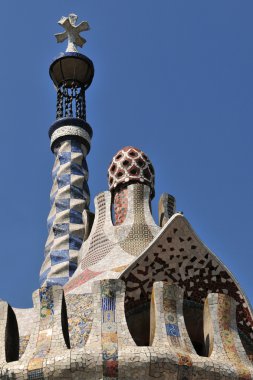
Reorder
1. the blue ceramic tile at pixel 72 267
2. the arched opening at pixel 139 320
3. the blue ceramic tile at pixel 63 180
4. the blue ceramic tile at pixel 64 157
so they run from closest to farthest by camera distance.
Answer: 1. the arched opening at pixel 139 320
2. the blue ceramic tile at pixel 72 267
3. the blue ceramic tile at pixel 63 180
4. the blue ceramic tile at pixel 64 157

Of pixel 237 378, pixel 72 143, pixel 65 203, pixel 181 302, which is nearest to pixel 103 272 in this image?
pixel 181 302

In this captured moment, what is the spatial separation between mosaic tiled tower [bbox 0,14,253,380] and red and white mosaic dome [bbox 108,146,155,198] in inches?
0.6

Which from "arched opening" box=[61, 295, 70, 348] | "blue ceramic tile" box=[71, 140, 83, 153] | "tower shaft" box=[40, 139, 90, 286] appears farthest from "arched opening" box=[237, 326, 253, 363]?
"blue ceramic tile" box=[71, 140, 83, 153]

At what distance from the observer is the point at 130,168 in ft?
40.7

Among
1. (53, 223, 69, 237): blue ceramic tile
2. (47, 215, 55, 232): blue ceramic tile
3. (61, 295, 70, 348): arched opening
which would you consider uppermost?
(47, 215, 55, 232): blue ceramic tile

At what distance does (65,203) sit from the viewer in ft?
48.8

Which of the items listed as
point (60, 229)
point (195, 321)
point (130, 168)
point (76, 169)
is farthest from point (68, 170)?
point (195, 321)

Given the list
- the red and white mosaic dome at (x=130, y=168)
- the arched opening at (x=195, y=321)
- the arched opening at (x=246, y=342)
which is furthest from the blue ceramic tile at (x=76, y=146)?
the arched opening at (x=246, y=342)

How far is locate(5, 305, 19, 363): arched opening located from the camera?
9547 mm

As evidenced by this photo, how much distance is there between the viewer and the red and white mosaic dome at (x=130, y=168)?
12.4m

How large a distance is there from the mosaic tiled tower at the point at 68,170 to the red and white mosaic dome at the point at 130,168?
1208mm

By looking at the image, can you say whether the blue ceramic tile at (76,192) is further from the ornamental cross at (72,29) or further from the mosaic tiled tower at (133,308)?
the ornamental cross at (72,29)

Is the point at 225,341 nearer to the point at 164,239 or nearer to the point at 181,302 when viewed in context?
the point at 181,302

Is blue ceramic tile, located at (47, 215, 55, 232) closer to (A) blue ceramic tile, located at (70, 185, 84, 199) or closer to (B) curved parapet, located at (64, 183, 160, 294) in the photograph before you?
(A) blue ceramic tile, located at (70, 185, 84, 199)
